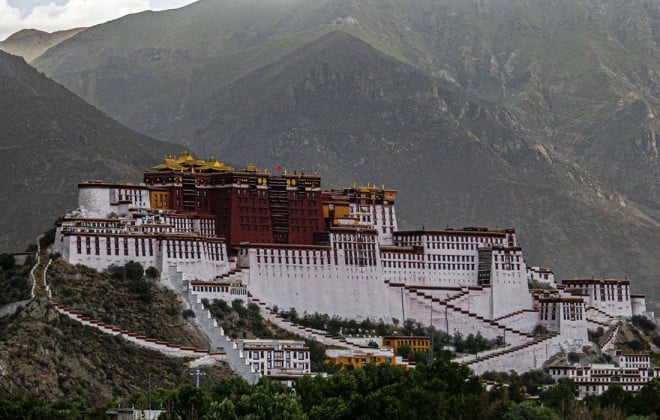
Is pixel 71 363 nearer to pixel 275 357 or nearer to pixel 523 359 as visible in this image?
pixel 275 357

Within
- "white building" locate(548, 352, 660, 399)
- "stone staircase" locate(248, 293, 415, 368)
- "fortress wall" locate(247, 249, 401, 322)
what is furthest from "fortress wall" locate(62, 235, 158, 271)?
"white building" locate(548, 352, 660, 399)

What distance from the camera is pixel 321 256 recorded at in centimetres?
17188

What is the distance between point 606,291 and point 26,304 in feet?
212

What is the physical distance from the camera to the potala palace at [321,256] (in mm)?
160125

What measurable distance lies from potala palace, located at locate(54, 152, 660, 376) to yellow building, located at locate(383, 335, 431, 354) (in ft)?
11.6

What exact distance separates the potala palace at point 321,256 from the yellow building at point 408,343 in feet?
11.6

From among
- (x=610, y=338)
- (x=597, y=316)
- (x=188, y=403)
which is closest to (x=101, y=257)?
(x=188, y=403)

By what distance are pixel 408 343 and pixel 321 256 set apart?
10.6 m

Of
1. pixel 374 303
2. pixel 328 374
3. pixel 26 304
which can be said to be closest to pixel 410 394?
pixel 328 374

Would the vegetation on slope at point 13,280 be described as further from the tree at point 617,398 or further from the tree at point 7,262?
the tree at point 617,398

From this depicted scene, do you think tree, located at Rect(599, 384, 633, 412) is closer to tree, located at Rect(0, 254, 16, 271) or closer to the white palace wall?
the white palace wall

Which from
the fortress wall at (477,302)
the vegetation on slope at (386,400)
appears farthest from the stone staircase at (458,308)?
the vegetation on slope at (386,400)

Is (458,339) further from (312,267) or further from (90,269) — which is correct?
(90,269)

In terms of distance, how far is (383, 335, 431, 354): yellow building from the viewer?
166 m
